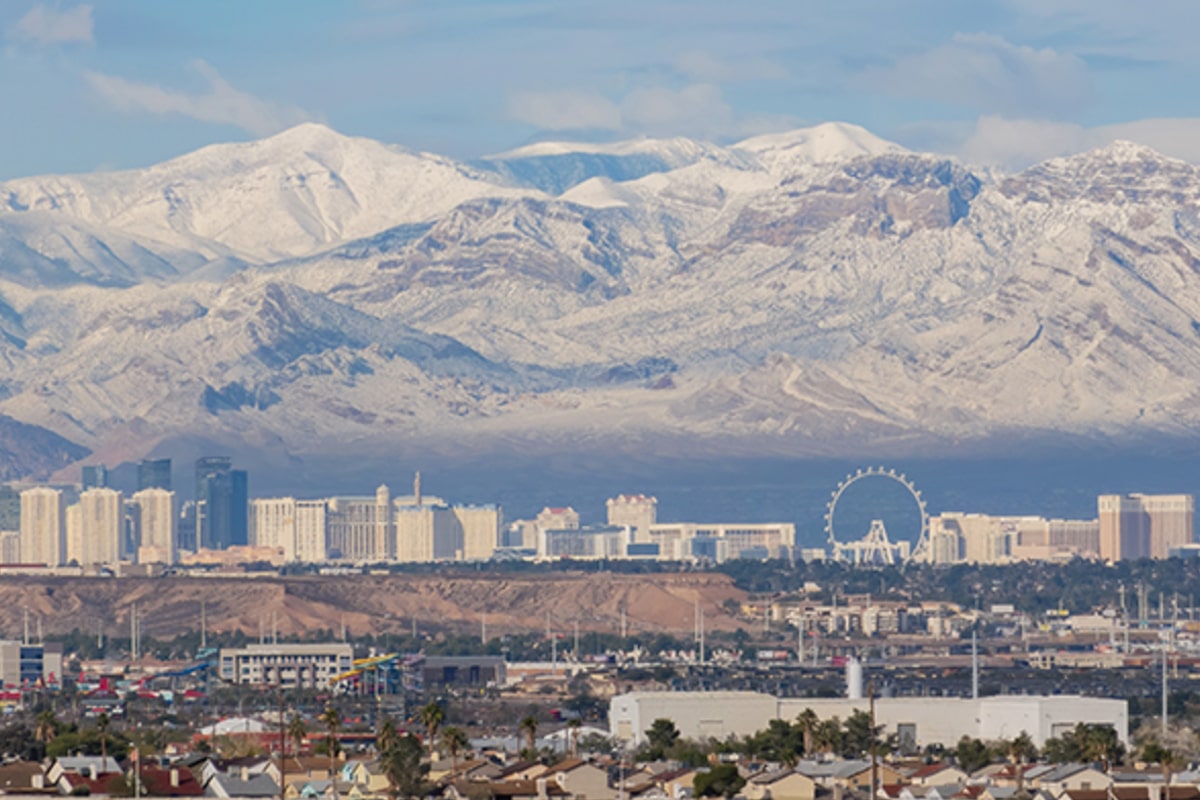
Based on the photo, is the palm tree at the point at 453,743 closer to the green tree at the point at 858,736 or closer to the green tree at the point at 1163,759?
the green tree at the point at 858,736

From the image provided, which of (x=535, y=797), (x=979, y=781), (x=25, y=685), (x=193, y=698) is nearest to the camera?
(x=535, y=797)

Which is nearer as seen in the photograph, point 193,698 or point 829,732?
point 829,732

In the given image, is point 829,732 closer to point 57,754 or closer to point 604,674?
point 57,754

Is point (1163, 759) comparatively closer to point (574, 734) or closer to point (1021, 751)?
point (1021, 751)

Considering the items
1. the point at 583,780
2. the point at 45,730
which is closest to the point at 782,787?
the point at 583,780

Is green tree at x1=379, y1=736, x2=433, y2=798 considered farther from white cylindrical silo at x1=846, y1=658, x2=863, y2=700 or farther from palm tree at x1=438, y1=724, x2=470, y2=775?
white cylindrical silo at x1=846, y1=658, x2=863, y2=700

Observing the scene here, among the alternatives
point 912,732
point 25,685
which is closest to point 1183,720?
point 912,732
